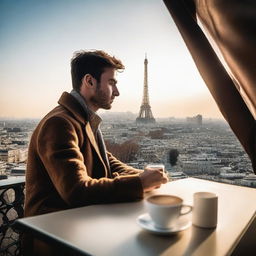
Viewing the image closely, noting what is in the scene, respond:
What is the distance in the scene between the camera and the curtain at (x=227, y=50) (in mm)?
941

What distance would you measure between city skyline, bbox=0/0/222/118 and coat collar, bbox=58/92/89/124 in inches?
10.4

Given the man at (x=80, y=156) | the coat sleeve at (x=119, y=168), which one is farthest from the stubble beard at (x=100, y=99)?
the coat sleeve at (x=119, y=168)

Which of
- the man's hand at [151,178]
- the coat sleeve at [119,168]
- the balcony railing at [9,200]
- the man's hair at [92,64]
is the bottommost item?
the balcony railing at [9,200]

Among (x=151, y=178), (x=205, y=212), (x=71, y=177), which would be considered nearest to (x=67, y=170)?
(x=71, y=177)

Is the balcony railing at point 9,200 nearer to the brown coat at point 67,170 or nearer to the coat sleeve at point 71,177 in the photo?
the brown coat at point 67,170

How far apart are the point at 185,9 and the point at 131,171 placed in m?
0.89

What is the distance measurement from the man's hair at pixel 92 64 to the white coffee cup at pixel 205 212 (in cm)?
107

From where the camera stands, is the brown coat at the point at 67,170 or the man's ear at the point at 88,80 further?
the man's ear at the point at 88,80

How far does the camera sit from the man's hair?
1740 millimetres

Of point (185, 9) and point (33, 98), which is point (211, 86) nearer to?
point (185, 9)

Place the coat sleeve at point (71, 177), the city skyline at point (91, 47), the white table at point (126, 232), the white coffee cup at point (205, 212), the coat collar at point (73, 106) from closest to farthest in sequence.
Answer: the white table at point (126, 232) → the white coffee cup at point (205, 212) → the coat sleeve at point (71, 177) → the coat collar at point (73, 106) → the city skyline at point (91, 47)

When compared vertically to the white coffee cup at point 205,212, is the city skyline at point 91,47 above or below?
above

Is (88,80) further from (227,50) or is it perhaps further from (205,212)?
(205,212)

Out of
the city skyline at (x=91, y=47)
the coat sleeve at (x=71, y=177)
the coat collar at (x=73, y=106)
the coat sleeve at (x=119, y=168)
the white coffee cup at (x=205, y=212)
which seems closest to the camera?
the white coffee cup at (x=205, y=212)
